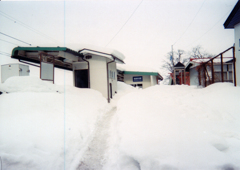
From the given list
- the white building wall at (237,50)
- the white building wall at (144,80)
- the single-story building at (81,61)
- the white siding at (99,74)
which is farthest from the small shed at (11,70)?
the white building wall at (237,50)

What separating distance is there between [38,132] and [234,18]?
6936 mm

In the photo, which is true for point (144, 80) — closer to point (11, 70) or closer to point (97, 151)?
point (11, 70)

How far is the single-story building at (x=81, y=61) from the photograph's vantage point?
323 inches

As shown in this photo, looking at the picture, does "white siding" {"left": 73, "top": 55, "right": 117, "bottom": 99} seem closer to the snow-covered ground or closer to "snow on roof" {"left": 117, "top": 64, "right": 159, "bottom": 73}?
"snow on roof" {"left": 117, "top": 64, "right": 159, "bottom": 73}

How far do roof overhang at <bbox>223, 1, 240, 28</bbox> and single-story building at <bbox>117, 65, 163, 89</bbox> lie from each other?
7156mm

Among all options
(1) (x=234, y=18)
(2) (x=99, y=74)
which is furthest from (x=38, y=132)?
(1) (x=234, y=18)

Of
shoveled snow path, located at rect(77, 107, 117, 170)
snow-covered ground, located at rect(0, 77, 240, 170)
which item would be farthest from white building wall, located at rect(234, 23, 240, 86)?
shoveled snow path, located at rect(77, 107, 117, 170)

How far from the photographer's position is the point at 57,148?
310 cm

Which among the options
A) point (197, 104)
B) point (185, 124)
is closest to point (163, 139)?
point (185, 124)

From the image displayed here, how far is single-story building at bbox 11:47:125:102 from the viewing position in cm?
820

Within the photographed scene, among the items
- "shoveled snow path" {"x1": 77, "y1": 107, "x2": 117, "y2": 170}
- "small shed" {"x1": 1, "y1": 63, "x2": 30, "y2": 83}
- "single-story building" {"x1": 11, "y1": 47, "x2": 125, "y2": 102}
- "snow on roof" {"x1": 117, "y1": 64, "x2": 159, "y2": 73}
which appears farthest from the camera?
"snow on roof" {"x1": 117, "y1": 64, "x2": 159, "y2": 73}

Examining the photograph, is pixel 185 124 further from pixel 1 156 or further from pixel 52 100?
pixel 52 100

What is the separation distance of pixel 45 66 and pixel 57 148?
5.90 meters

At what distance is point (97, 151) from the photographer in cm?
346
